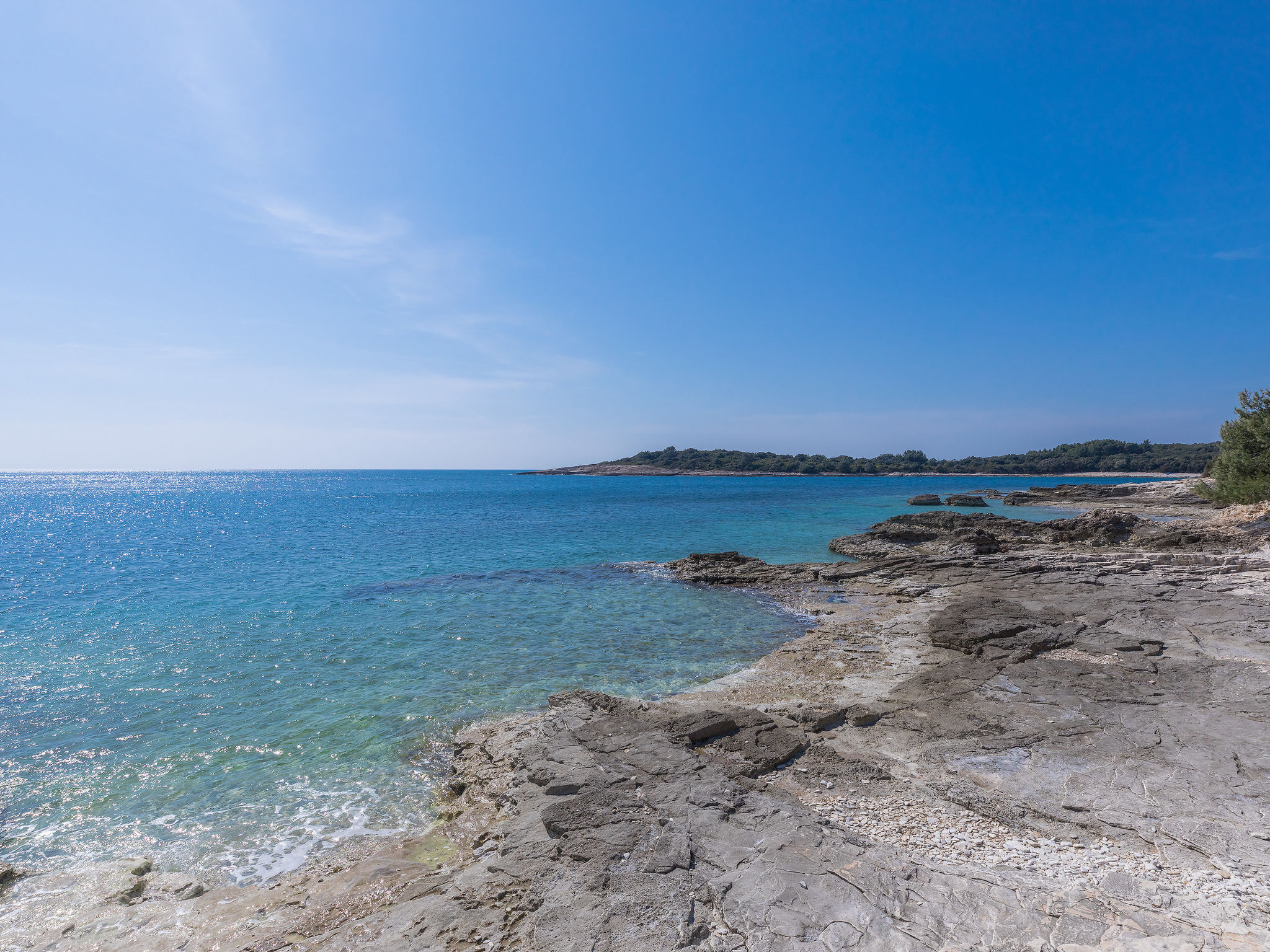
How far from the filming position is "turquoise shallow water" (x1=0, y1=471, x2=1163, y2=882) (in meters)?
8.61

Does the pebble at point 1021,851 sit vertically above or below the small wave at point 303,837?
above

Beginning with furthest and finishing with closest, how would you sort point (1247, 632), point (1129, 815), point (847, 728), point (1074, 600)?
point (1074, 600) < point (1247, 632) < point (847, 728) < point (1129, 815)

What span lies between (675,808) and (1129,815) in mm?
5134

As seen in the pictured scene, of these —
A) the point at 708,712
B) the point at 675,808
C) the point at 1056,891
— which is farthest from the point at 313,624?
the point at 1056,891

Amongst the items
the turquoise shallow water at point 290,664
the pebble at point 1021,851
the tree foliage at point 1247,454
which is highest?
the tree foliage at point 1247,454

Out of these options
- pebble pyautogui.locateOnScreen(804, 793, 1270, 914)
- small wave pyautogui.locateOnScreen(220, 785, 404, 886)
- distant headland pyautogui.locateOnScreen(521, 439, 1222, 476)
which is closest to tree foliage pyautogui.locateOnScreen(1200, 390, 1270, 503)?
pebble pyautogui.locateOnScreen(804, 793, 1270, 914)

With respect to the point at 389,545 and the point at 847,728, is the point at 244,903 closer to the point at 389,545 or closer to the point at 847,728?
the point at 847,728

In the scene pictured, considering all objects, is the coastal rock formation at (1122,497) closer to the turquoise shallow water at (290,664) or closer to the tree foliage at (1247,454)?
the tree foliage at (1247,454)

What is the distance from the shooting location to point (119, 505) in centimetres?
9038

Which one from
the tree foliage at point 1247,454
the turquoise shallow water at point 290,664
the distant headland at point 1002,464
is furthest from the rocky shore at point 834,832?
the distant headland at point 1002,464

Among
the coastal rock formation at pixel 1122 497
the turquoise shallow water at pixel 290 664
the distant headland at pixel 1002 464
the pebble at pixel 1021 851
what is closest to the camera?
the pebble at pixel 1021 851

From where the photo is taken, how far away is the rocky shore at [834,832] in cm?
488

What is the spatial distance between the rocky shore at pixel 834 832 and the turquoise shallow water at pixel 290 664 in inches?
43.0

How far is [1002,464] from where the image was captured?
174 m
